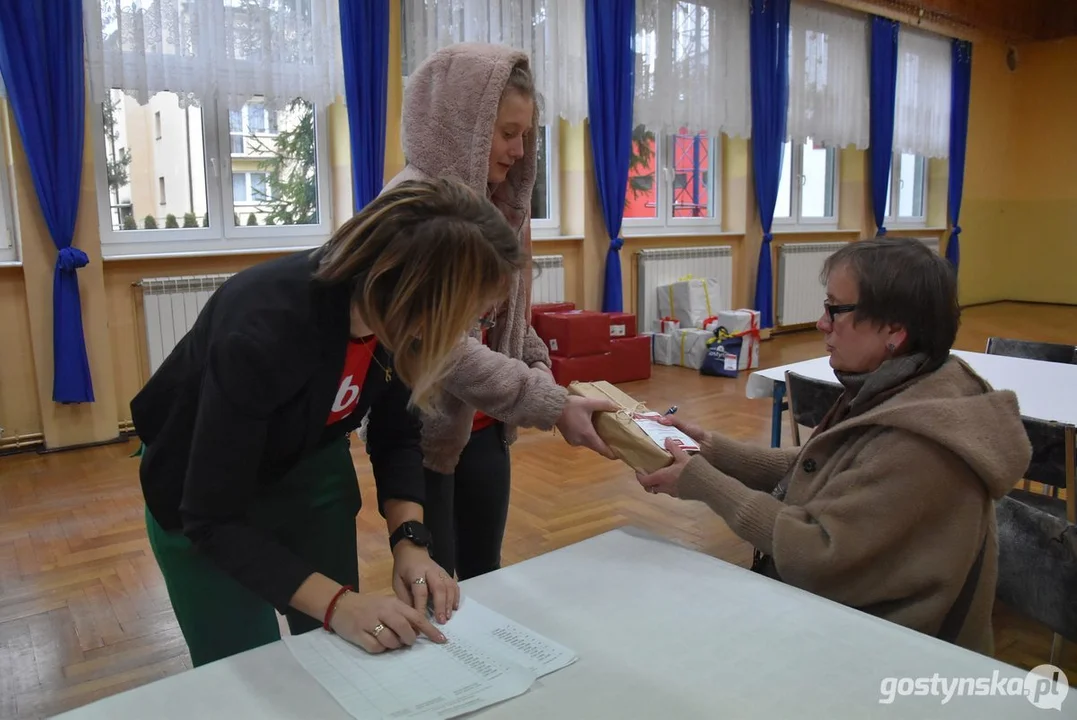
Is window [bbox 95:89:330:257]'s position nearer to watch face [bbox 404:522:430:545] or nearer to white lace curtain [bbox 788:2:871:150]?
watch face [bbox 404:522:430:545]

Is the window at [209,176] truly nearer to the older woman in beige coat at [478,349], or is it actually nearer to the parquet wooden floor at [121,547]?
the parquet wooden floor at [121,547]

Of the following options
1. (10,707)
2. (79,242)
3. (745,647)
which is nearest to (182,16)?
(79,242)

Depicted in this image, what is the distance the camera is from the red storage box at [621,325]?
226 inches

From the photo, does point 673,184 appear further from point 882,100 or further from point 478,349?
point 478,349

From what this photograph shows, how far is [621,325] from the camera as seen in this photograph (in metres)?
5.77

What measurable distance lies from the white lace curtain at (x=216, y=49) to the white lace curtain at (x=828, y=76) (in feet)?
14.5

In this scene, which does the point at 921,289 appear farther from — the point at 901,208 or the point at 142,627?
the point at 901,208

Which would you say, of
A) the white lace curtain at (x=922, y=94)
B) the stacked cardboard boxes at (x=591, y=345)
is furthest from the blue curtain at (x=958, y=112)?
the stacked cardboard boxes at (x=591, y=345)

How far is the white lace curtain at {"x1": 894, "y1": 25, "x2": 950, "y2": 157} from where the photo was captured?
334 inches

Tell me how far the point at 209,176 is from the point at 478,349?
12.4 ft

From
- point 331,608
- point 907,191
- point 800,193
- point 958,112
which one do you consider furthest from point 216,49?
point 958,112

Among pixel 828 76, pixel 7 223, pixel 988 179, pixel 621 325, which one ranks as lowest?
pixel 621 325

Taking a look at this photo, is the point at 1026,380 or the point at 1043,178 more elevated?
the point at 1043,178

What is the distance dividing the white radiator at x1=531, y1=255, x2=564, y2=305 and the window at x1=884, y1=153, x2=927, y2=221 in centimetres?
488
